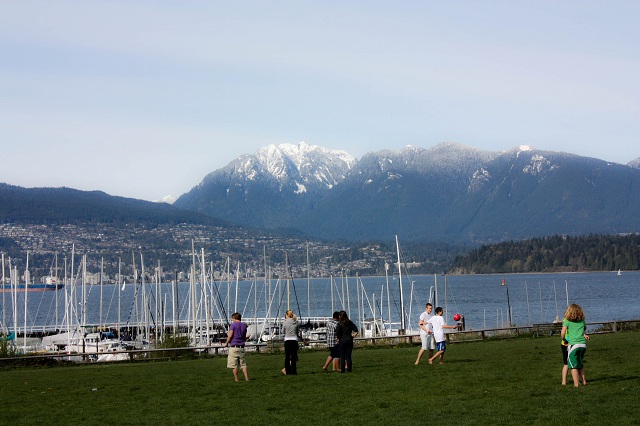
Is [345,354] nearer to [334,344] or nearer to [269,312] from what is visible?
[334,344]

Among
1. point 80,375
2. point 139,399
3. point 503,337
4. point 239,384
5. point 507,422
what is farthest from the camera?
point 503,337

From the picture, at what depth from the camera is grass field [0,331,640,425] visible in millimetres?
18109

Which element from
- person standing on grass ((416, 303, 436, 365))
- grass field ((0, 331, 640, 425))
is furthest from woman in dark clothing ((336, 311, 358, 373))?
person standing on grass ((416, 303, 436, 365))

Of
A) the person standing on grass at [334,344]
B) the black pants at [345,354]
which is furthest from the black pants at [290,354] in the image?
the black pants at [345,354]

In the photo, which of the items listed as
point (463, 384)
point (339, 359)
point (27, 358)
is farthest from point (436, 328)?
point (27, 358)

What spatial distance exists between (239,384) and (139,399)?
10.4ft

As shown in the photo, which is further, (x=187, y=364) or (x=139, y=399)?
(x=187, y=364)

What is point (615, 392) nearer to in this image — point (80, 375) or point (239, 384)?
point (239, 384)

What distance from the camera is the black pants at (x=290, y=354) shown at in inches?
1055

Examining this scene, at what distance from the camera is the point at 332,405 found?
2005cm

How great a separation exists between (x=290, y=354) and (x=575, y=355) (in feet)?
29.0

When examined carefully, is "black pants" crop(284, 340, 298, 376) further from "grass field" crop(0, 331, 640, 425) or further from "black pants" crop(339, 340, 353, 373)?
"black pants" crop(339, 340, 353, 373)

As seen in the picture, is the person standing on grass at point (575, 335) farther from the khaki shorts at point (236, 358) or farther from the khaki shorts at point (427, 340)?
the khaki shorts at point (236, 358)

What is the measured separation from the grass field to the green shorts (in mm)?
496
